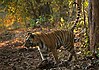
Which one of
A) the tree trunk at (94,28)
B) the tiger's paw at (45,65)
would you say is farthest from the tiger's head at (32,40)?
the tree trunk at (94,28)

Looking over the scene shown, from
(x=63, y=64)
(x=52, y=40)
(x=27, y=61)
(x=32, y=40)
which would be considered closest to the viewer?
(x=32, y=40)

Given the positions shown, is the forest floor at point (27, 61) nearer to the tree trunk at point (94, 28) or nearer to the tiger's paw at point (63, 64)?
the tiger's paw at point (63, 64)

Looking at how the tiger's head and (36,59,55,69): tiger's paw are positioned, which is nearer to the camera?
the tiger's head

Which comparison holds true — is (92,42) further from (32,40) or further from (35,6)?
(35,6)

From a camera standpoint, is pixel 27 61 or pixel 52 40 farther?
pixel 27 61

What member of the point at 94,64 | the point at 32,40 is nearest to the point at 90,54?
the point at 94,64

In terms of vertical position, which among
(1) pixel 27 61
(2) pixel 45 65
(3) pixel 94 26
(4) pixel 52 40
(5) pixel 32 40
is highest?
(3) pixel 94 26

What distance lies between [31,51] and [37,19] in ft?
25.0

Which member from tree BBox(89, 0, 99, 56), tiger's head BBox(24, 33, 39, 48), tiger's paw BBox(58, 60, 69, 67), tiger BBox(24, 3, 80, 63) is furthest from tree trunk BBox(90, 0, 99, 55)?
tiger's head BBox(24, 33, 39, 48)

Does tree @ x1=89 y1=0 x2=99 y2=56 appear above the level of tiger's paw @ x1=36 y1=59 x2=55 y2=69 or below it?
above

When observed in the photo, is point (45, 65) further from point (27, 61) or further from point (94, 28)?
point (94, 28)

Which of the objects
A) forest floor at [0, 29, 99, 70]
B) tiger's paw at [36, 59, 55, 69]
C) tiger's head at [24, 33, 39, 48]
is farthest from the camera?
tiger's paw at [36, 59, 55, 69]

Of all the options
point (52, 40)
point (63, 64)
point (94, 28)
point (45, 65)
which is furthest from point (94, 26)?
point (45, 65)

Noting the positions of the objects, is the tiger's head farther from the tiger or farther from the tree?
the tree
